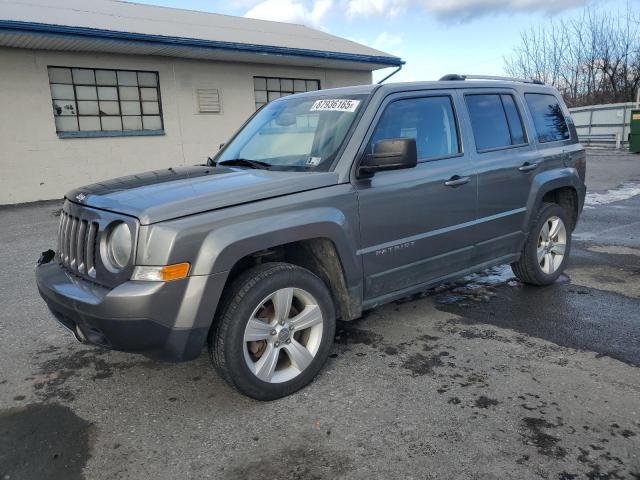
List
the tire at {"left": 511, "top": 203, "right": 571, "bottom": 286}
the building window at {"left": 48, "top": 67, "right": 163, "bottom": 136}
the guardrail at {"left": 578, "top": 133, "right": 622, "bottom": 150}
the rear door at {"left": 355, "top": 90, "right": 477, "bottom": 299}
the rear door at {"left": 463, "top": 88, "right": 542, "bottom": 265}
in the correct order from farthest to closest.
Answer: the guardrail at {"left": 578, "top": 133, "right": 622, "bottom": 150}
the building window at {"left": 48, "top": 67, "right": 163, "bottom": 136}
the tire at {"left": 511, "top": 203, "right": 571, "bottom": 286}
the rear door at {"left": 463, "top": 88, "right": 542, "bottom": 265}
the rear door at {"left": 355, "top": 90, "right": 477, "bottom": 299}

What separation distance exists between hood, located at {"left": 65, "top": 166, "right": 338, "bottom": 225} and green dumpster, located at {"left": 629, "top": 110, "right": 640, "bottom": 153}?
68.8ft

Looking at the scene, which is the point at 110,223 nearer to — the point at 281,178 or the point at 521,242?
the point at 281,178

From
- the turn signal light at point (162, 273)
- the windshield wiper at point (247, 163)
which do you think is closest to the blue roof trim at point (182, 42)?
the windshield wiper at point (247, 163)

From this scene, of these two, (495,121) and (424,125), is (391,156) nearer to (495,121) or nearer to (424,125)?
(424,125)

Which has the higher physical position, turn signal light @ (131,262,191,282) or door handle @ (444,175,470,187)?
door handle @ (444,175,470,187)

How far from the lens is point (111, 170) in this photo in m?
12.6

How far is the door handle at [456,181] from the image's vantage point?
3.90 metres

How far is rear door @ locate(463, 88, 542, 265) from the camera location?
423 centimetres

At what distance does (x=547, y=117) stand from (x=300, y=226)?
324cm

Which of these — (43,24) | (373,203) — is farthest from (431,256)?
(43,24)

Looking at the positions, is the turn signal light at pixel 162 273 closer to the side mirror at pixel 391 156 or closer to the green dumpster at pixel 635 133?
the side mirror at pixel 391 156

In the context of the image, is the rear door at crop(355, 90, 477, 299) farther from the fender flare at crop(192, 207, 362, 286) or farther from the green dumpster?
the green dumpster

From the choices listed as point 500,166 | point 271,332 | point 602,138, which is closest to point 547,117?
point 500,166

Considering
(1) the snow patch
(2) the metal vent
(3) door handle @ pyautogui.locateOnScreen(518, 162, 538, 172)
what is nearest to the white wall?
(2) the metal vent
